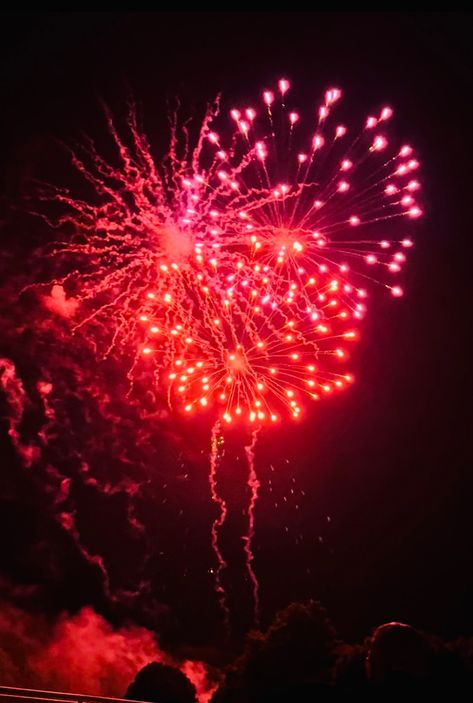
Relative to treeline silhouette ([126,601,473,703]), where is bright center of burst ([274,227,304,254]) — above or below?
above

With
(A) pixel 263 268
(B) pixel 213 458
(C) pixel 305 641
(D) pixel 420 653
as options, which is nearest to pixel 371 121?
(A) pixel 263 268

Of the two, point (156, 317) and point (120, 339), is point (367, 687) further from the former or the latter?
point (120, 339)

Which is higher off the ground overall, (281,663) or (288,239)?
(288,239)

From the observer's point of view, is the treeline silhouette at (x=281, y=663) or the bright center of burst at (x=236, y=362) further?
the treeline silhouette at (x=281, y=663)

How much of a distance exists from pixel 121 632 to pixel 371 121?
48.8ft

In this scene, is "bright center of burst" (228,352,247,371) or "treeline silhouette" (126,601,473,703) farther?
"treeline silhouette" (126,601,473,703)

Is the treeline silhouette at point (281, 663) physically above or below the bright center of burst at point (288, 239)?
below

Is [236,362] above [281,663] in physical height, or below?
above

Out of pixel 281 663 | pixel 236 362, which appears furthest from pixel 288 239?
pixel 281 663

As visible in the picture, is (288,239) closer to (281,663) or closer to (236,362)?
(236,362)

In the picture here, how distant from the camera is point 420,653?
6711mm

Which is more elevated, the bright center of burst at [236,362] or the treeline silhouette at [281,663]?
the bright center of burst at [236,362]

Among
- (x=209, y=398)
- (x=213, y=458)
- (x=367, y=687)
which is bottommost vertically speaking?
(x=367, y=687)

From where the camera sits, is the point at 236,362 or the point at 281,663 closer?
the point at 236,362
